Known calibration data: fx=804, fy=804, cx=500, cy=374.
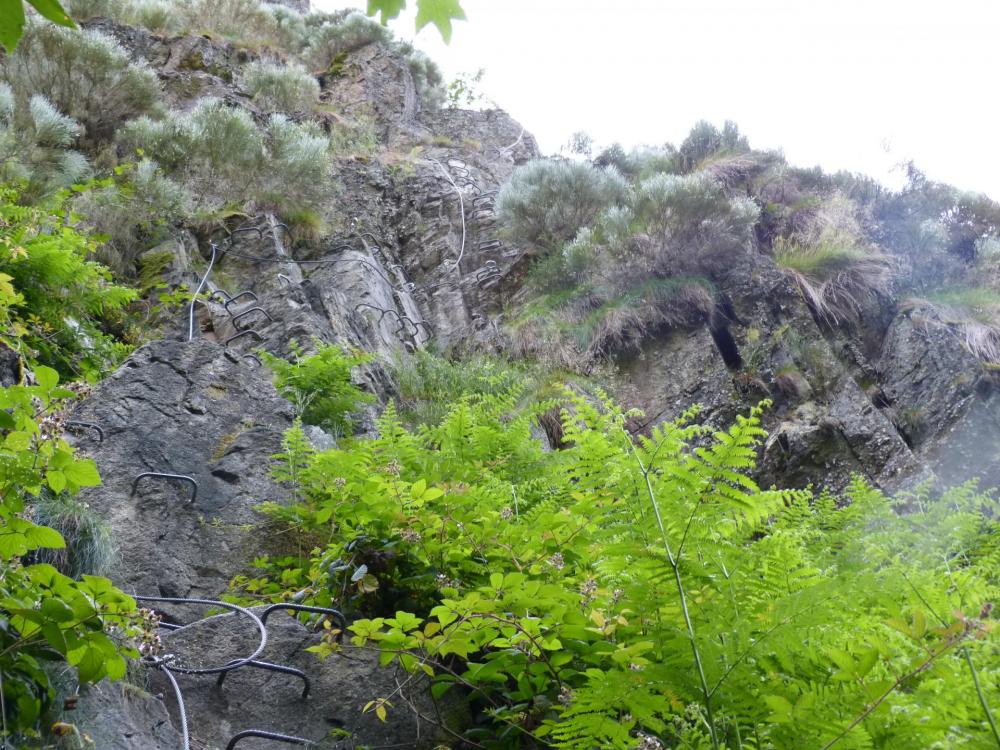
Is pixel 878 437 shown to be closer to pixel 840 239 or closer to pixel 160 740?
pixel 840 239

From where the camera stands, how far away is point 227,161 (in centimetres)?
992

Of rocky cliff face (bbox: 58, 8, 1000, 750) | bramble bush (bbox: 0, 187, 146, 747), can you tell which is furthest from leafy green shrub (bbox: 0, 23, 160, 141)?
bramble bush (bbox: 0, 187, 146, 747)

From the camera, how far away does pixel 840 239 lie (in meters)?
9.30

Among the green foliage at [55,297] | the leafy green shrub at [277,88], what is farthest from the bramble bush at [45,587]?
the leafy green shrub at [277,88]

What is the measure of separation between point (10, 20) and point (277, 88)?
41.4ft

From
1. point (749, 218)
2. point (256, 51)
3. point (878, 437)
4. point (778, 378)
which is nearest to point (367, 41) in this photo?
point (256, 51)

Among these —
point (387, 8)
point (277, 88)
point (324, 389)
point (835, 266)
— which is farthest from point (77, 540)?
point (277, 88)

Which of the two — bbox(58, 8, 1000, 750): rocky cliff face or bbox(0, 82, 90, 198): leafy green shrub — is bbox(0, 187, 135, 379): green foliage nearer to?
bbox(58, 8, 1000, 750): rocky cliff face

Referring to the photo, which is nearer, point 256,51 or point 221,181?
point 221,181

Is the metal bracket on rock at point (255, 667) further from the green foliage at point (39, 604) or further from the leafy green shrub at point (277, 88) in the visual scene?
the leafy green shrub at point (277, 88)

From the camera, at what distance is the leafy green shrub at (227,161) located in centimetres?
984

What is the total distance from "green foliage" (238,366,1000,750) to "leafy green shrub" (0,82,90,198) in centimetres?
673

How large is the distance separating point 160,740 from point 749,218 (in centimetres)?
858

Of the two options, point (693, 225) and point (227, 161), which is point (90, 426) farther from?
point (693, 225)
